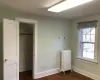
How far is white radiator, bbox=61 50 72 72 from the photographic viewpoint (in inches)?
183

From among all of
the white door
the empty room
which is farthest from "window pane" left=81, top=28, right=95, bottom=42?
the white door

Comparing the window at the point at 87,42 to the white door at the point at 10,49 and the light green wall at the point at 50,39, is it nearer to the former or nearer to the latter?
the light green wall at the point at 50,39

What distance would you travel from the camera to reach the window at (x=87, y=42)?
4.23 m

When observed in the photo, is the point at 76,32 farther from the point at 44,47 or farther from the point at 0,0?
the point at 0,0

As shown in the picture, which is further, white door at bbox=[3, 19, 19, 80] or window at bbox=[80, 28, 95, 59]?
window at bbox=[80, 28, 95, 59]

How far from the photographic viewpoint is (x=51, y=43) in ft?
14.8

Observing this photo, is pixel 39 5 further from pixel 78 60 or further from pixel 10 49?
pixel 78 60

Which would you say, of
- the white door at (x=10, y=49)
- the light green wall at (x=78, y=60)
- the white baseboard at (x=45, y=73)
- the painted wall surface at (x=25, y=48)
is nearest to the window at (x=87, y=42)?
the light green wall at (x=78, y=60)

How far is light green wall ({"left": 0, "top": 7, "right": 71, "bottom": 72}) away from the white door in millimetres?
709

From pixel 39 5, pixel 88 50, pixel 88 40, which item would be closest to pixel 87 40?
pixel 88 40

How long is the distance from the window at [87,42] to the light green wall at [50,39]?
2.38 feet

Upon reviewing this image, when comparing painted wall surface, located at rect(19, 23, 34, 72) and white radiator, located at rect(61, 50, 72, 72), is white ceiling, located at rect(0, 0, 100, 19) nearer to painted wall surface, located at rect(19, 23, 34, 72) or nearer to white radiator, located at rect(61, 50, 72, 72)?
painted wall surface, located at rect(19, 23, 34, 72)

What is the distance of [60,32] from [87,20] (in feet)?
4.05

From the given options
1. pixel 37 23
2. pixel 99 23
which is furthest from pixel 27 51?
pixel 99 23
